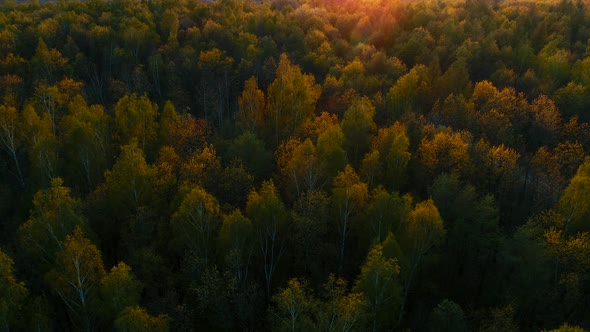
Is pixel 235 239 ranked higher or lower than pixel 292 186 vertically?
lower

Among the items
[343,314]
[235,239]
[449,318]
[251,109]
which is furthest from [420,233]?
[251,109]

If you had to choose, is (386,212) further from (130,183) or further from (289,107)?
(289,107)

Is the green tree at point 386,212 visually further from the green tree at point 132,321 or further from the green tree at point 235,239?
the green tree at point 132,321

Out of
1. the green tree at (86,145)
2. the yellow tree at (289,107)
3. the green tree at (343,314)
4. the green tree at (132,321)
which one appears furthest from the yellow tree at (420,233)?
the green tree at (86,145)

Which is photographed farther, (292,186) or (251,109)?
(251,109)

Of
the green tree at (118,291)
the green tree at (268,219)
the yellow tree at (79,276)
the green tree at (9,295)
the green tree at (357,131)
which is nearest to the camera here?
the green tree at (9,295)

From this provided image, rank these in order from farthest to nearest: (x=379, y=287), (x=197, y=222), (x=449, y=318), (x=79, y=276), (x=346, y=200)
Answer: (x=346, y=200) < (x=197, y=222) < (x=449, y=318) < (x=79, y=276) < (x=379, y=287)

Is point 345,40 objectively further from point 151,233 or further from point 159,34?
point 151,233

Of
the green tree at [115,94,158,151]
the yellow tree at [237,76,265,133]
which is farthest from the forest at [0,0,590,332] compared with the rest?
the yellow tree at [237,76,265,133]

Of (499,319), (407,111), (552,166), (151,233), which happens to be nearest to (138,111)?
(151,233)
